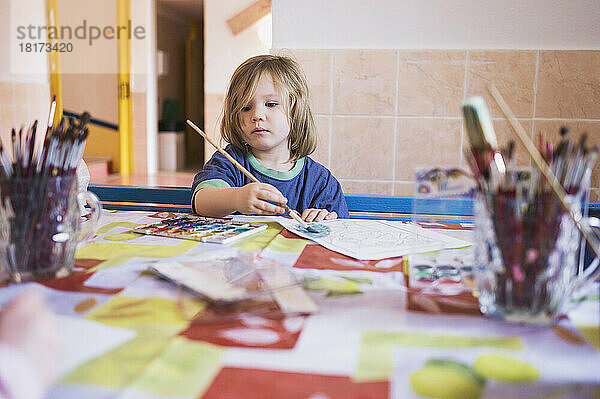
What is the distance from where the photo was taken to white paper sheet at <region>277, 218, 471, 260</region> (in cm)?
75

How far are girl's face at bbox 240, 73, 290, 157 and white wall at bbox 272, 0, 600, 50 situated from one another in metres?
0.51

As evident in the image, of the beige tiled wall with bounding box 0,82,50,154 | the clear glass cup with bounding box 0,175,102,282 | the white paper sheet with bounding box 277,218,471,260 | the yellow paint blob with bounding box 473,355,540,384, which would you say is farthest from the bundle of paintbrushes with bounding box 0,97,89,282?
the beige tiled wall with bounding box 0,82,50,154

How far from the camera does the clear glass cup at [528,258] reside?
1.52ft

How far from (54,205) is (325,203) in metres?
0.87

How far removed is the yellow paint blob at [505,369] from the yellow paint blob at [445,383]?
2 cm

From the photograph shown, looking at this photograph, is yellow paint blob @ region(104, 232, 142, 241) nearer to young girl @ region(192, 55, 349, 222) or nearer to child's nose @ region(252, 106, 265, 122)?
young girl @ region(192, 55, 349, 222)

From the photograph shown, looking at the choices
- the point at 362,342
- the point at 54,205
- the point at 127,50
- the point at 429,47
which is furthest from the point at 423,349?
the point at 127,50

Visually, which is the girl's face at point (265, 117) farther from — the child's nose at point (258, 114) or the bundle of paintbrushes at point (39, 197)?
the bundle of paintbrushes at point (39, 197)

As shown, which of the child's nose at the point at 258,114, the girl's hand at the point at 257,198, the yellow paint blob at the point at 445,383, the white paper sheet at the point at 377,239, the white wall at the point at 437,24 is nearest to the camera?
the yellow paint blob at the point at 445,383

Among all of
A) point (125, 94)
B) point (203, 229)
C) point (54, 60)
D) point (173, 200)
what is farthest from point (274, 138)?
point (54, 60)

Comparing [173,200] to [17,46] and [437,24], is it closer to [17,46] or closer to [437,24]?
[437,24]

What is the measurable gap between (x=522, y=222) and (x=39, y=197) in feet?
1.65

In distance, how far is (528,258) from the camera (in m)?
0.47

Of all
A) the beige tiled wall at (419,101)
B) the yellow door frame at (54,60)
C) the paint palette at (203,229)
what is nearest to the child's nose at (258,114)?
the paint palette at (203,229)
